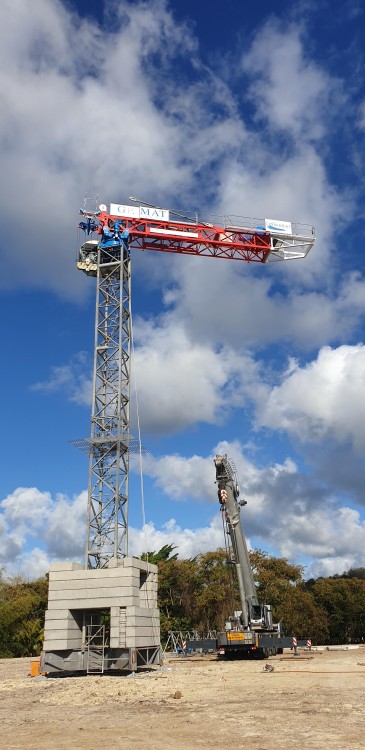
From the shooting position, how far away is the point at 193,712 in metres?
14.4

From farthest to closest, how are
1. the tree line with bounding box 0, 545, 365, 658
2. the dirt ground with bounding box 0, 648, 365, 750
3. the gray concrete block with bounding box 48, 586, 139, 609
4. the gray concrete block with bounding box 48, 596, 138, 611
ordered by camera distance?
1. the tree line with bounding box 0, 545, 365, 658
2. the gray concrete block with bounding box 48, 586, 139, 609
3. the gray concrete block with bounding box 48, 596, 138, 611
4. the dirt ground with bounding box 0, 648, 365, 750

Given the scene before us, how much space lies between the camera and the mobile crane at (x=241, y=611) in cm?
2973

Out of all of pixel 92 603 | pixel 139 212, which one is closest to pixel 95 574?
pixel 92 603

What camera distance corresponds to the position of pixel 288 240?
42.2 m

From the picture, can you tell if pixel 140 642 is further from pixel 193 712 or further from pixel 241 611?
pixel 193 712

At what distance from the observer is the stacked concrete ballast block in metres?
27.1

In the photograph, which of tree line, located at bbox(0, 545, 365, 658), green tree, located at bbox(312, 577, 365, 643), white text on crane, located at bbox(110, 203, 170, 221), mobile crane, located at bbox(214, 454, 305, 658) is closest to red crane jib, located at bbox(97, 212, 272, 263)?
white text on crane, located at bbox(110, 203, 170, 221)

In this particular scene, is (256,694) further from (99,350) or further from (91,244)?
(91,244)

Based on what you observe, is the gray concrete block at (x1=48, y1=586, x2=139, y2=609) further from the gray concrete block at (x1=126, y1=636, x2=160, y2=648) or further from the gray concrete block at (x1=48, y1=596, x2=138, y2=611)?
the gray concrete block at (x1=126, y1=636, x2=160, y2=648)

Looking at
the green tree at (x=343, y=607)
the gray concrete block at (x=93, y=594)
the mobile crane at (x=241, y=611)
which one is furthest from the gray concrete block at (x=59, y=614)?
the green tree at (x=343, y=607)

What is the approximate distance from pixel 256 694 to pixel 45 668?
13.5 m

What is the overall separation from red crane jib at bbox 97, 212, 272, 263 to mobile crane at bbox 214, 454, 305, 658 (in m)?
15.0

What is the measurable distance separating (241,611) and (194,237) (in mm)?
23474

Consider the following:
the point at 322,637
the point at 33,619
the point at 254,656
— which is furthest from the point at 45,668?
the point at 322,637
